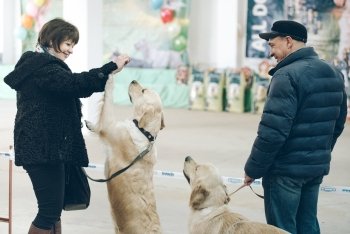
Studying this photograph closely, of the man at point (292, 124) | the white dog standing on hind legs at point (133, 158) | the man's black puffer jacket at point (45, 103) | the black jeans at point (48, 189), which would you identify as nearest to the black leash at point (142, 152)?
the white dog standing on hind legs at point (133, 158)

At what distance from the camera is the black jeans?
148 inches

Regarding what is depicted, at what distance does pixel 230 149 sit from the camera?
9.68m

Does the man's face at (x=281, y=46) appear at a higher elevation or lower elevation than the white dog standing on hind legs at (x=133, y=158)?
higher

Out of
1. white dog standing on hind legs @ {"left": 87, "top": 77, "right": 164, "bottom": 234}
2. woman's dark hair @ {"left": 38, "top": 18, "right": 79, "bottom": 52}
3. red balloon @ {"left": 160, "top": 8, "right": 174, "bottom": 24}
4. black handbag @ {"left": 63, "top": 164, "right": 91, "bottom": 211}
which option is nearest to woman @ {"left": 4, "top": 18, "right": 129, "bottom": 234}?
woman's dark hair @ {"left": 38, "top": 18, "right": 79, "bottom": 52}

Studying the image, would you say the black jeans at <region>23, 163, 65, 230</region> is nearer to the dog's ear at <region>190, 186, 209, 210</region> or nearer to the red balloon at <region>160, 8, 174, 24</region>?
the dog's ear at <region>190, 186, 209, 210</region>

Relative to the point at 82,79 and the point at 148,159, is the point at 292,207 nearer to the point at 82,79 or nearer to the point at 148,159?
the point at 148,159

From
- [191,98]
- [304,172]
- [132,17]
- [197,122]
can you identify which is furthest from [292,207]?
[132,17]

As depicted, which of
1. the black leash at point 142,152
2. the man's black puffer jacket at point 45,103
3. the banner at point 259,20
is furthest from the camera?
the banner at point 259,20

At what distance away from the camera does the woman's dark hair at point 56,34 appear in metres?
3.79

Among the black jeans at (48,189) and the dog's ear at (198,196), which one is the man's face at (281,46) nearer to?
the dog's ear at (198,196)

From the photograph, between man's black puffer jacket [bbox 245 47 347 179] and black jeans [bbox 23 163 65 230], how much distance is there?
1.05 meters

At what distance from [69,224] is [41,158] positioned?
6.63 feet

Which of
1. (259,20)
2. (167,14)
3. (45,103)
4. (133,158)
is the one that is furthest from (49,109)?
(167,14)

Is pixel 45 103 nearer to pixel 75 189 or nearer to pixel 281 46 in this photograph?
pixel 75 189
